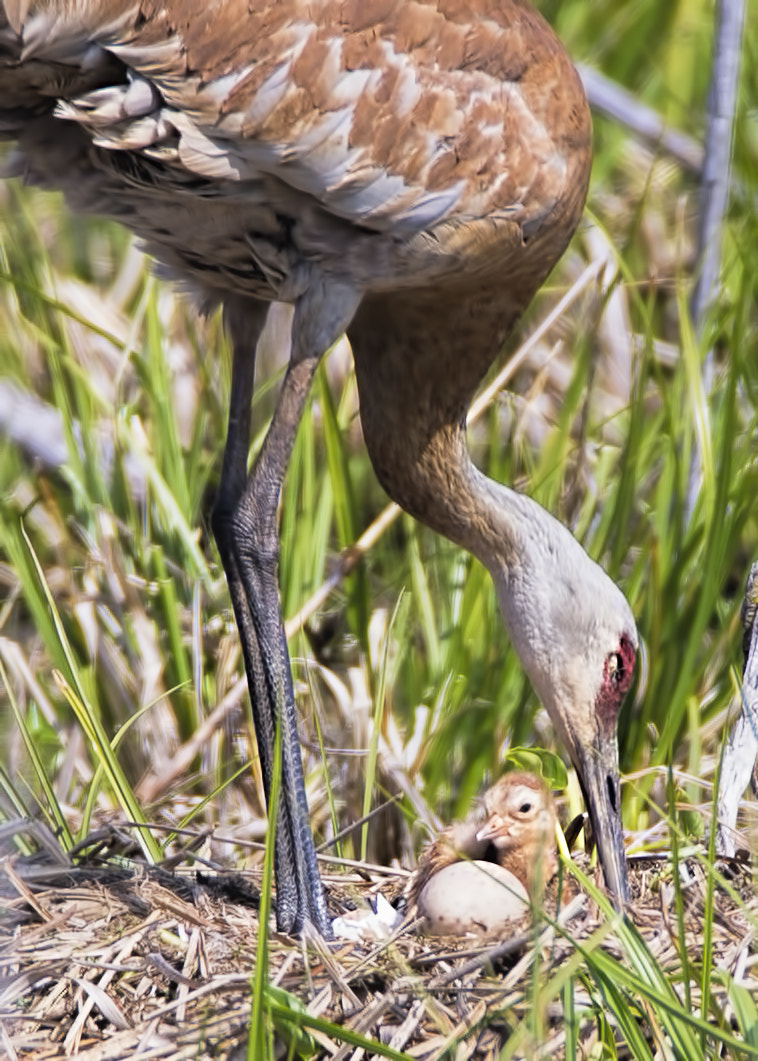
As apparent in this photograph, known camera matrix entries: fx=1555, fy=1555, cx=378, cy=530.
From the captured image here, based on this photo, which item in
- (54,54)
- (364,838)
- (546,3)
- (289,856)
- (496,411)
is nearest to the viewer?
(54,54)

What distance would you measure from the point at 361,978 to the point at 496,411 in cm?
190

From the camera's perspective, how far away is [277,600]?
3.37m

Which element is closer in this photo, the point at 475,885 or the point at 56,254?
the point at 475,885

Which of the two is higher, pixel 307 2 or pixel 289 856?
pixel 307 2

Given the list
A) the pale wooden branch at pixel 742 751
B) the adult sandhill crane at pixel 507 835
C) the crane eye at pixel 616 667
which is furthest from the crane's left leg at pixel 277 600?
the pale wooden branch at pixel 742 751

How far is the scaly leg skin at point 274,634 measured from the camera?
3.20 metres

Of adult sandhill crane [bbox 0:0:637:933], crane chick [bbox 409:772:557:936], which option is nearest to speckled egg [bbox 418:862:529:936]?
crane chick [bbox 409:772:557:936]

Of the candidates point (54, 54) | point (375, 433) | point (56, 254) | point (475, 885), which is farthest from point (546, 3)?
point (475, 885)

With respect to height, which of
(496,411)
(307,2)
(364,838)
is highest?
(307,2)

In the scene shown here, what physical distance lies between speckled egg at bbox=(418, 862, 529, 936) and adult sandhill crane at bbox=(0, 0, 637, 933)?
0.98ft

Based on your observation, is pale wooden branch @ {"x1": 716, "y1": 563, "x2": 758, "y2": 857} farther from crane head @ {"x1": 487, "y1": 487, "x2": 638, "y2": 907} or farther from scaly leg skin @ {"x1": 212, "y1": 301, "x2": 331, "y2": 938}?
scaly leg skin @ {"x1": 212, "y1": 301, "x2": 331, "y2": 938}

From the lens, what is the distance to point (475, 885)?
287cm

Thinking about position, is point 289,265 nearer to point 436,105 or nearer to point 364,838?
point 436,105

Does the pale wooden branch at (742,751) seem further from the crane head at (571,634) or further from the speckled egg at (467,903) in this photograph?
the speckled egg at (467,903)
